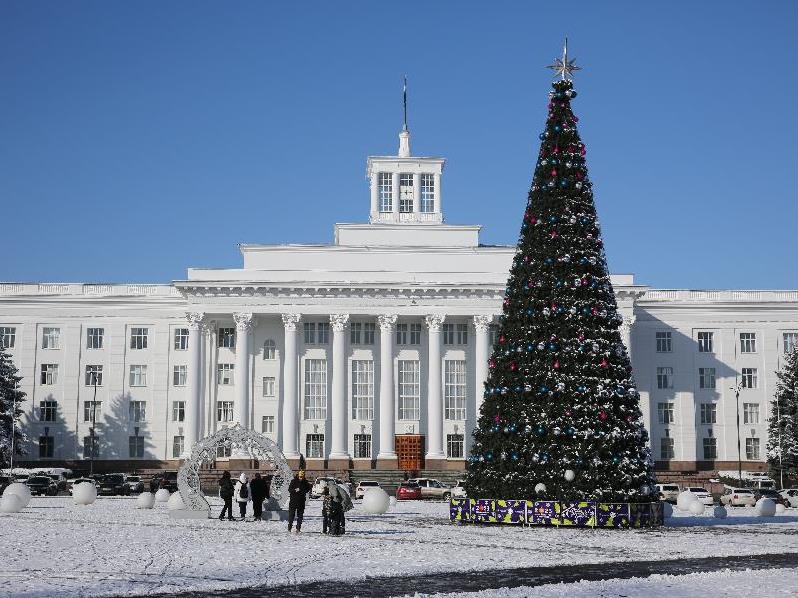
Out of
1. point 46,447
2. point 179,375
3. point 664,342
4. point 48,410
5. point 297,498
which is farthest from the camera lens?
point 664,342

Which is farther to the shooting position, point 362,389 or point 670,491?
point 362,389

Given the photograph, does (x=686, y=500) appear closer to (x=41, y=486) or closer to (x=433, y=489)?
(x=433, y=489)

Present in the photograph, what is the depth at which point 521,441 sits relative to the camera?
103ft

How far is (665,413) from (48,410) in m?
43.3

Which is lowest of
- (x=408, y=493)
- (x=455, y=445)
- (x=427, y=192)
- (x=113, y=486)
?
(x=408, y=493)

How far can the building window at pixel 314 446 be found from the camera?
73688mm

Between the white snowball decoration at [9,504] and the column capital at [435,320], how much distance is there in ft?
126

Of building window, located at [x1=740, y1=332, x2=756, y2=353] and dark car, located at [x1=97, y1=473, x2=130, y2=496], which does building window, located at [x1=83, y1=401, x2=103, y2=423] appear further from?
building window, located at [x1=740, y1=332, x2=756, y2=353]

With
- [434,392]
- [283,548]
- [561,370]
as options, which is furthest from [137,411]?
[283,548]

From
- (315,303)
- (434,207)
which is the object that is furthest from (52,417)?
(434,207)

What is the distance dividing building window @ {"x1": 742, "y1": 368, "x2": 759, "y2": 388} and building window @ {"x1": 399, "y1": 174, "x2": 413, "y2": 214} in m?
26.8

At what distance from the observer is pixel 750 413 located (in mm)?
78438

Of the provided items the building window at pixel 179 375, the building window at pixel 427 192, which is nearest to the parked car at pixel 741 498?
the building window at pixel 427 192

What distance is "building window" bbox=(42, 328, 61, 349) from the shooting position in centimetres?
7719
